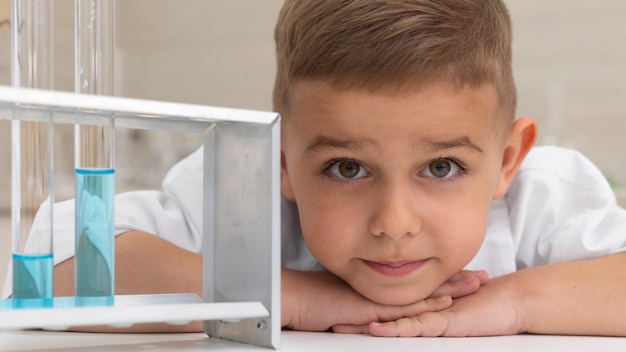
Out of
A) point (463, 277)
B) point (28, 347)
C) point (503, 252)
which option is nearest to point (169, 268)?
point (28, 347)

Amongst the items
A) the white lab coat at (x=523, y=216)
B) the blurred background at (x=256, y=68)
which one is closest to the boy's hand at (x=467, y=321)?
the white lab coat at (x=523, y=216)

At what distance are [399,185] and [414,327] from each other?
14 cm

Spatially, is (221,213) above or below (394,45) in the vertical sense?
below

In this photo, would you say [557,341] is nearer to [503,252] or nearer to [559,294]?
[559,294]

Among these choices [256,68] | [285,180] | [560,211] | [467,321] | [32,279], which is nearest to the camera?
[32,279]

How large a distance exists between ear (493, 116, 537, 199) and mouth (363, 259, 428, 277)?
0.64 feet

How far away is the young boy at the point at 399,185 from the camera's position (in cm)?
78

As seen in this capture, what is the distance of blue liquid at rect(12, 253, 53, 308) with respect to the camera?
Answer: 584mm

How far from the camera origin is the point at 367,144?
0.78m

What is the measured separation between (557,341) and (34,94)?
534mm

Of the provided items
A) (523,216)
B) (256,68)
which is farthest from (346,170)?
(256,68)

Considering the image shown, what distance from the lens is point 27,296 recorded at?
1.93 feet

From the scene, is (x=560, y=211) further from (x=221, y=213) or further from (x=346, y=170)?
(x=221, y=213)

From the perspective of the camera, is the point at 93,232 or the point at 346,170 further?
the point at 346,170
